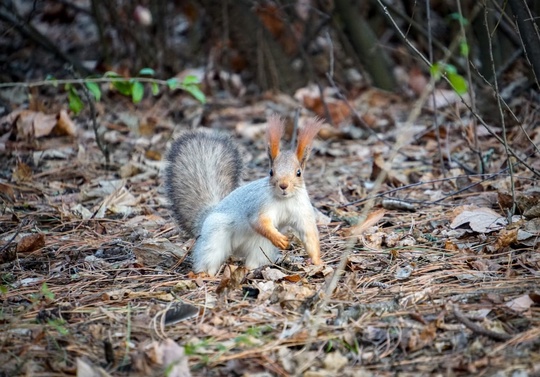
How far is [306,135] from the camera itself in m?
3.02

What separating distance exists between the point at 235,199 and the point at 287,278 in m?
0.50

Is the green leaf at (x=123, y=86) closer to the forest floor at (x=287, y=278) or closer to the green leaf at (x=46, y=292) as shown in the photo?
the forest floor at (x=287, y=278)

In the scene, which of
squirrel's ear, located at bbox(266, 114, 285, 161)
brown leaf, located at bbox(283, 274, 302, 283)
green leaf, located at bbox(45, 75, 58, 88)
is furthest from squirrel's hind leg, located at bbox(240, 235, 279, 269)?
green leaf, located at bbox(45, 75, 58, 88)

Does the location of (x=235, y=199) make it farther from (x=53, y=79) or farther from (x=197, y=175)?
(x=53, y=79)

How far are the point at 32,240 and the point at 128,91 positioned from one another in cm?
137

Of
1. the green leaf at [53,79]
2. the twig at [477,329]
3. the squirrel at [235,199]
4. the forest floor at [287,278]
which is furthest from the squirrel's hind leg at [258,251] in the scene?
the green leaf at [53,79]

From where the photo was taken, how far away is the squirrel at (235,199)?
10.0ft

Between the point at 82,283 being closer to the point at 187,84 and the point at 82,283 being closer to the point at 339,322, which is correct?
the point at 339,322

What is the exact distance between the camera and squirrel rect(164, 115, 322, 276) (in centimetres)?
305

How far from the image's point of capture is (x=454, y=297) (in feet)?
8.61

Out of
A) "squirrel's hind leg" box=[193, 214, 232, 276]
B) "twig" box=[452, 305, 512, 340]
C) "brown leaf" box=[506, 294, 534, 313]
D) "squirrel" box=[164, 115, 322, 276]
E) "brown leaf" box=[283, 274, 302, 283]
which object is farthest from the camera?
"squirrel's hind leg" box=[193, 214, 232, 276]

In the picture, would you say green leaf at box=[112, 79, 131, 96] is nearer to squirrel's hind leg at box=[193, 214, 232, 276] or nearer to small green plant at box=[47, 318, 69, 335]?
Result: squirrel's hind leg at box=[193, 214, 232, 276]

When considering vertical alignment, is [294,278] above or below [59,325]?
below

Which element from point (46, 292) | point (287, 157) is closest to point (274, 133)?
point (287, 157)
